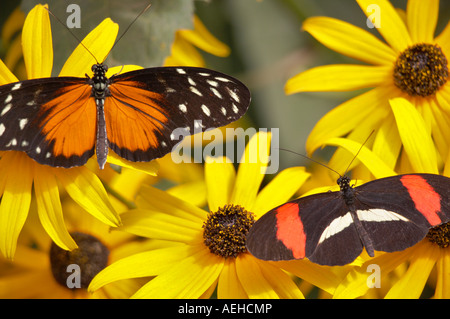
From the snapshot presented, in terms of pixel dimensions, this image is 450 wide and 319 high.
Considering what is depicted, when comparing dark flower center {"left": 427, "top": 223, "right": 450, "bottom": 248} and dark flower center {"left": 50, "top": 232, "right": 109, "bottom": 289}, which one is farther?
dark flower center {"left": 50, "top": 232, "right": 109, "bottom": 289}

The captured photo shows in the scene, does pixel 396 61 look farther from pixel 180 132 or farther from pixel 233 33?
pixel 233 33

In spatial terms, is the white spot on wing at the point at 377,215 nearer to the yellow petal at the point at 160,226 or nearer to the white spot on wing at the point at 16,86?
the yellow petal at the point at 160,226

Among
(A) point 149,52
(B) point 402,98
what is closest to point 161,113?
(A) point 149,52

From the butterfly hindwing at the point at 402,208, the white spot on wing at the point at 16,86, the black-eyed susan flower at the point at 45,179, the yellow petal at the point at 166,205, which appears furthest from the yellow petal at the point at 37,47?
the butterfly hindwing at the point at 402,208

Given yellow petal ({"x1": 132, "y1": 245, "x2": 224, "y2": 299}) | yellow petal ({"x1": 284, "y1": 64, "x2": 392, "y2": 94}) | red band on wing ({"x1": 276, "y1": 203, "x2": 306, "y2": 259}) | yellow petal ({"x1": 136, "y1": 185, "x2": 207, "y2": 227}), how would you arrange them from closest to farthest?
red band on wing ({"x1": 276, "y1": 203, "x2": 306, "y2": 259}) → yellow petal ({"x1": 132, "y1": 245, "x2": 224, "y2": 299}) → yellow petal ({"x1": 136, "y1": 185, "x2": 207, "y2": 227}) → yellow petal ({"x1": 284, "y1": 64, "x2": 392, "y2": 94})

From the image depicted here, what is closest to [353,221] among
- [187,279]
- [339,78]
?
[187,279]

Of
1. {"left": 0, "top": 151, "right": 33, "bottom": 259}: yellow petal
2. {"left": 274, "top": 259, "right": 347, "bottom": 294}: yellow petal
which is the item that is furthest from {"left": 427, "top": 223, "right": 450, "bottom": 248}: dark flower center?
{"left": 0, "top": 151, "right": 33, "bottom": 259}: yellow petal

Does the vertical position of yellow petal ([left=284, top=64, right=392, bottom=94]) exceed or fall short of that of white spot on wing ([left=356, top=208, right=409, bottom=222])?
it exceeds it

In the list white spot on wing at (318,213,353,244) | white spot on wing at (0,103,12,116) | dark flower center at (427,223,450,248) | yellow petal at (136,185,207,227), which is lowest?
white spot on wing at (318,213,353,244)

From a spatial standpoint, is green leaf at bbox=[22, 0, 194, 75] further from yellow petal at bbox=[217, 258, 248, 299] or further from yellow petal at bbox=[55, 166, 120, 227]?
yellow petal at bbox=[217, 258, 248, 299]
